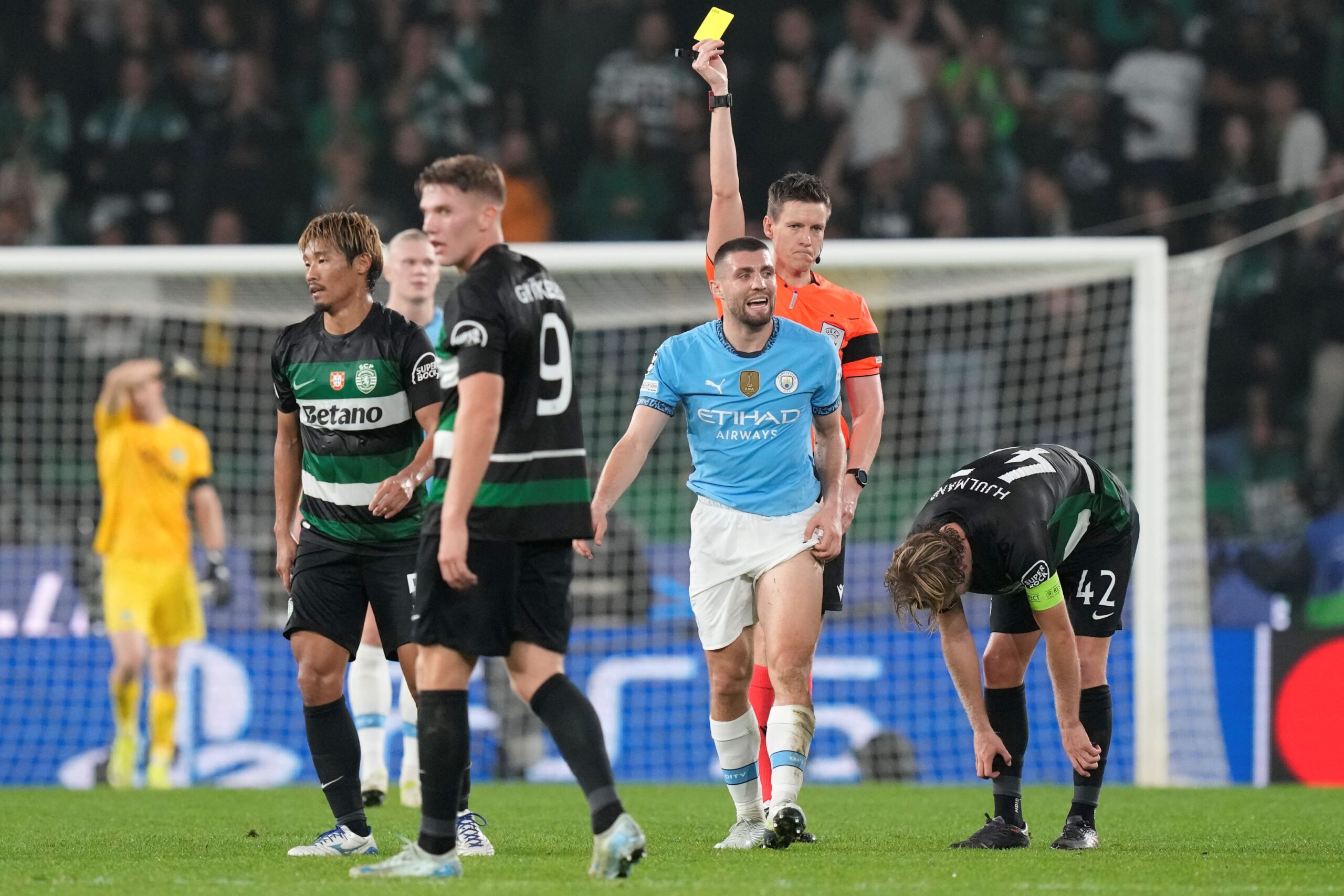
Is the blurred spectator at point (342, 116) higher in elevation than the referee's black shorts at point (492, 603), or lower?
higher

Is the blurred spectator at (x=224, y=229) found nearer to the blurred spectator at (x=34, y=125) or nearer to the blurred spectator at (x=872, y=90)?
the blurred spectator at (x=34, y=125)

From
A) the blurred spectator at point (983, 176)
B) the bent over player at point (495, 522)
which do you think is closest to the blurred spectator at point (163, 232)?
the blurred spectator at point (983, 176)

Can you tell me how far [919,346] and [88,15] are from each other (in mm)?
8312

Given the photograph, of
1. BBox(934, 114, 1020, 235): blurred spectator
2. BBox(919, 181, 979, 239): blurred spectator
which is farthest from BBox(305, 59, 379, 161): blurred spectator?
BBox(934, 114, 1020, 235): blurred spectator

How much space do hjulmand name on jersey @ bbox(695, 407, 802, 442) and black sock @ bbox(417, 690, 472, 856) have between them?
1.52 m

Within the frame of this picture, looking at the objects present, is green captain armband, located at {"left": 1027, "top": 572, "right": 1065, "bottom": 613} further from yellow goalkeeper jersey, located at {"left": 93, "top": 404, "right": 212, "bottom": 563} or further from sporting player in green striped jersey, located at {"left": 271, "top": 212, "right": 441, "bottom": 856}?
yellow goalkeeper jersey, located at {"left": 93, "top": 404, "right": 212, "bottom": 563}

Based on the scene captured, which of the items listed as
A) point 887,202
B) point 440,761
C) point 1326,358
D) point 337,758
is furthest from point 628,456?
point 1326,358

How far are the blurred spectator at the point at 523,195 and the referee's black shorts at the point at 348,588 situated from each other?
930cm

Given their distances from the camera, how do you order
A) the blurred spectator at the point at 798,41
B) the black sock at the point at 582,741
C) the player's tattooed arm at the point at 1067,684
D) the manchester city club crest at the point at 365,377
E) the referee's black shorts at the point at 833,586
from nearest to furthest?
the black sock at the point at 582,741 → the player's tattooed arm at the point at 1067,684 → the manchester city club crest at the point at 365,377 → the referee's black shorts at the point at 833,586 → the blurred spectator at the point at 798,41

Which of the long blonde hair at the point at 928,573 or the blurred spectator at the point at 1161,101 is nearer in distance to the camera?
the long blonde hair at the point at 928,573

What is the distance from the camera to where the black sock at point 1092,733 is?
5773 millimetres

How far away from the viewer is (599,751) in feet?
14.5

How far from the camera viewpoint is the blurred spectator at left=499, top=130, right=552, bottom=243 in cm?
1473

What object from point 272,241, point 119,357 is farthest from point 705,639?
point 272,241
